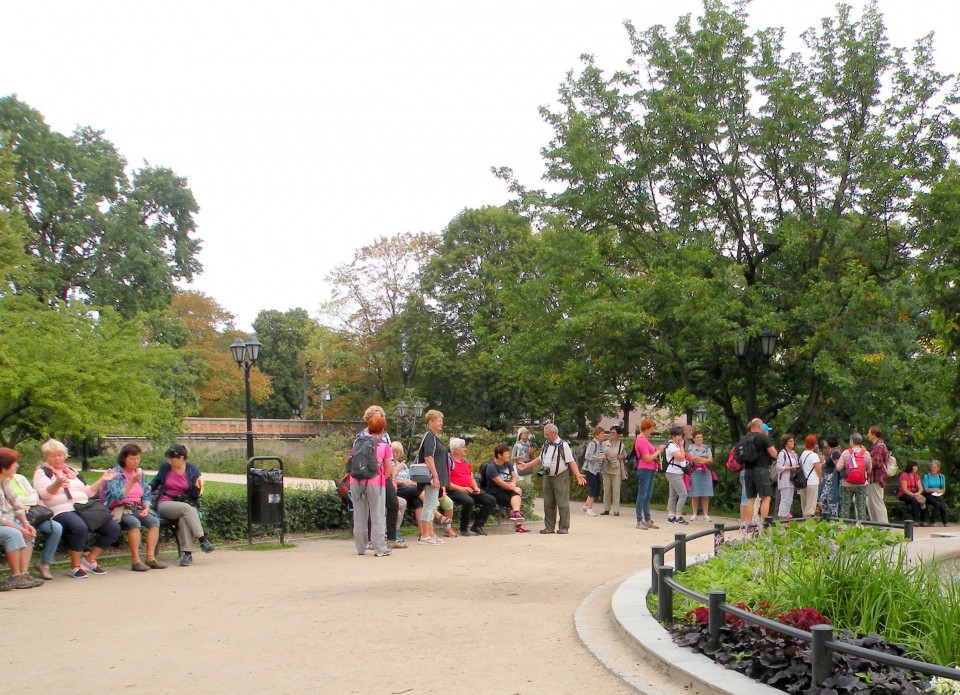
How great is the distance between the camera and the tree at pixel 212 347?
55.0 metres

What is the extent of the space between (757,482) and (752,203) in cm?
983

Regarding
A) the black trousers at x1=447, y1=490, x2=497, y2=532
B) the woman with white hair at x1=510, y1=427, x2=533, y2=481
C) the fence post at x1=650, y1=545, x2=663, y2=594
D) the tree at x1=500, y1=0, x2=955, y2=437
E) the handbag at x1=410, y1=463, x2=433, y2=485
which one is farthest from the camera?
the tree at x1=500, y1=0, x2=955, y2=437

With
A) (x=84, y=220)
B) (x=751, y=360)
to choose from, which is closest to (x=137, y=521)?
(x=751, y=360)

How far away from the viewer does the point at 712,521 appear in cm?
1706

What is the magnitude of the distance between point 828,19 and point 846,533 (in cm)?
1726

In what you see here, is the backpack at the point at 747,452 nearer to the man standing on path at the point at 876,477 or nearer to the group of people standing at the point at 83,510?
the man standing on path at the point at 876,477

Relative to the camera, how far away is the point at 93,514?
9.96 meters

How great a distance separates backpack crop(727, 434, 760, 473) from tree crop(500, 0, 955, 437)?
5.01m

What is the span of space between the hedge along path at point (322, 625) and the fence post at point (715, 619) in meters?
0.66

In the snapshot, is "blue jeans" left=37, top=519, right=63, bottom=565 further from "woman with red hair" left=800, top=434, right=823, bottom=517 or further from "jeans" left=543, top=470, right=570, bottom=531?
"woman with red hair" left=800, top=434, right=823, bottom=517

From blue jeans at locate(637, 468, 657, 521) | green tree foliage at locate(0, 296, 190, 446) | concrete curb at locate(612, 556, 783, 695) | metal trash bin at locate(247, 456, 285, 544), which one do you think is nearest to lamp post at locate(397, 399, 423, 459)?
green tree foliage at locate(0, 296, 190, 446)

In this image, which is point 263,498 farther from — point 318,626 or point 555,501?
point 318,626

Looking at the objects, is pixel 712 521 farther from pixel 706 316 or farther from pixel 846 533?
pixel 846 533

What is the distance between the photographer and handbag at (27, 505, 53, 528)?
9.52 metres
